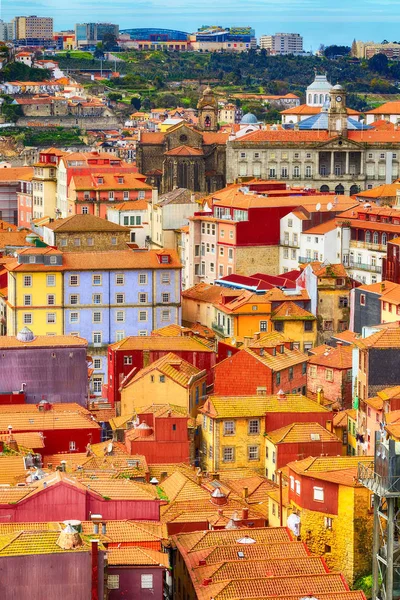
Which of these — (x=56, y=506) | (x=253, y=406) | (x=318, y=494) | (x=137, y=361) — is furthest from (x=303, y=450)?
→ (x=137, y=361)

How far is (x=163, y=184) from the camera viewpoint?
12762 cm

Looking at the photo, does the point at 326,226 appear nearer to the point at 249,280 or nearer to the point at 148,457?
the point at 249,280

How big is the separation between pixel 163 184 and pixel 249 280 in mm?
36373

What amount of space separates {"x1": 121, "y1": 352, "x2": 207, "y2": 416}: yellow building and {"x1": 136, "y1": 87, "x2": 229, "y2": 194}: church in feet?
171

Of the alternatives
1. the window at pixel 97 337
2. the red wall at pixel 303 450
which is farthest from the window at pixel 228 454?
the window at pixel 97 337

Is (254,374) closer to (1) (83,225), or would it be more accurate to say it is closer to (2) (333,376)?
(2) (333,376)

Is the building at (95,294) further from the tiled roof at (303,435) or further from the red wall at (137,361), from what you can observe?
the tiled roof at (303,435)

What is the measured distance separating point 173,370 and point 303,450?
12.6m

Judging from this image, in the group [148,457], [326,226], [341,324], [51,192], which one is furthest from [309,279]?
[51,192]

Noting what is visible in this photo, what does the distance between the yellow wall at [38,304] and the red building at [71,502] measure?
34.2 m

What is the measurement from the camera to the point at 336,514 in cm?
5250

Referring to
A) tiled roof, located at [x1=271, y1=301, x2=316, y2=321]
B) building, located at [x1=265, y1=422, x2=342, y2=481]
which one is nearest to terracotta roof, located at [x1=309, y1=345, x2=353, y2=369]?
tiled roof, located at [x1=271, y1=301, x2=316, y2=321]

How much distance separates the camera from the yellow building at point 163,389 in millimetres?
72750

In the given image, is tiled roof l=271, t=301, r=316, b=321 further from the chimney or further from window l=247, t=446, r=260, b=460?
window l=247, t=446, r=260, b=460
